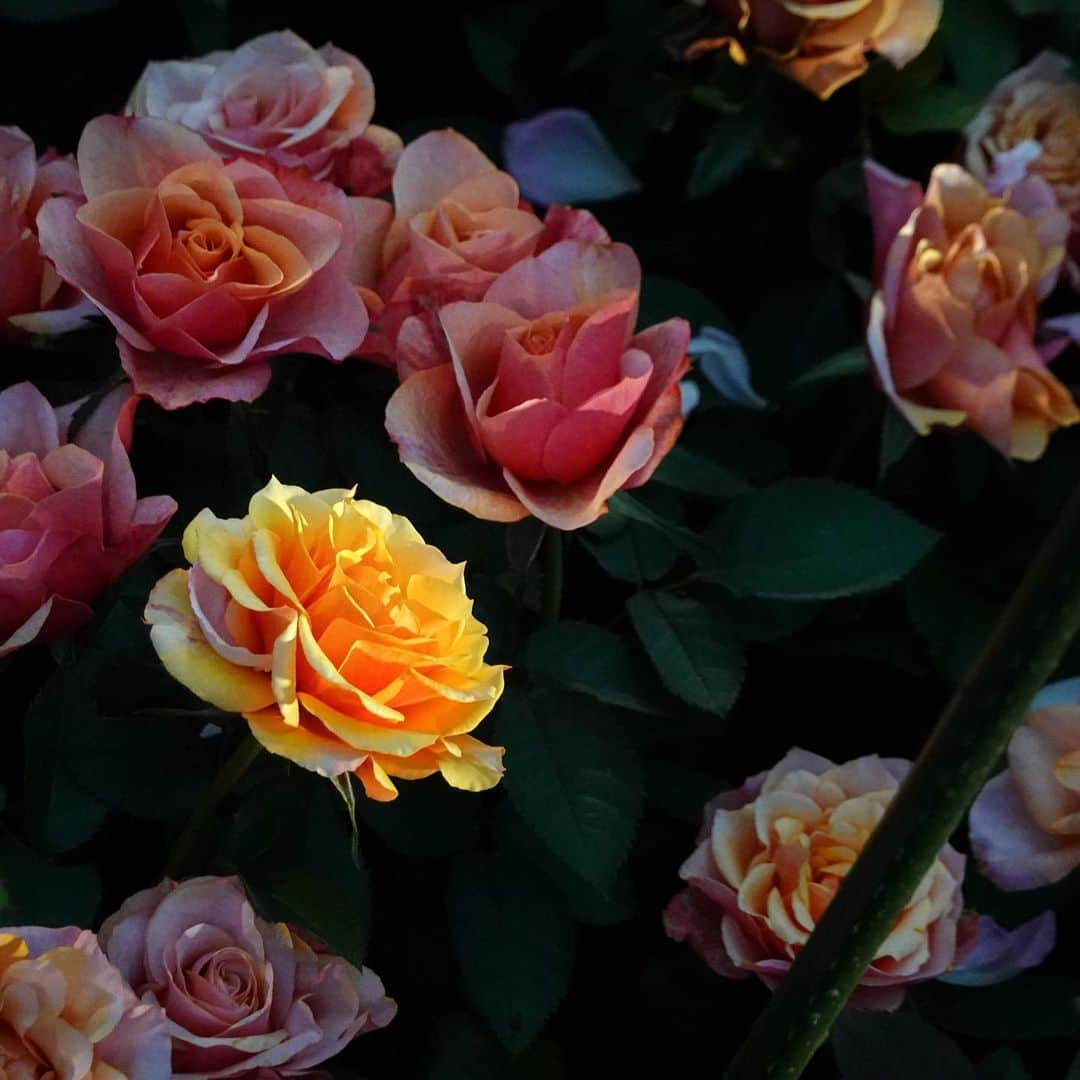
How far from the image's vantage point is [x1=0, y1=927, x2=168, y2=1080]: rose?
384 mm

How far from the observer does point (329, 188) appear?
540 millimetres

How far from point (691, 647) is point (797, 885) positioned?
0.10 meters

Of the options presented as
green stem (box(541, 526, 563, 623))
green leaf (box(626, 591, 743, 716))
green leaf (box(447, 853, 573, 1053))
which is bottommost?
green leaf (box(447, 853, 573, 1053))

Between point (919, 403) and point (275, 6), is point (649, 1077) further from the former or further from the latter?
point (275, 6)

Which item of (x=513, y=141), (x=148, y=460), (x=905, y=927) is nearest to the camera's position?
(x=905, y=927)

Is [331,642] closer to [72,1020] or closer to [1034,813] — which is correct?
[72,1020]

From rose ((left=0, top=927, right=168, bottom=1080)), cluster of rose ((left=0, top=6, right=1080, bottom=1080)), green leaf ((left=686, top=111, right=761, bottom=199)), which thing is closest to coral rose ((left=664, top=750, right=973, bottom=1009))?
cluster of rose ((left=0, top=6, right=1080, bottom=1080))

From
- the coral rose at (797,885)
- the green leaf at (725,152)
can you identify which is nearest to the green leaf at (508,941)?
the coral rose at (797,885)

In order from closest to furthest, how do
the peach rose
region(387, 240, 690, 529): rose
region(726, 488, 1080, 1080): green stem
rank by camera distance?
region(726, 488, 1080, 1080): green stem < region(387, 240, 690, 529): rose < the peach rose

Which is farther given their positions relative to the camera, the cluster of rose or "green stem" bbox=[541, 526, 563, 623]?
"green stem" bbox=[541, 526, 563, 623]

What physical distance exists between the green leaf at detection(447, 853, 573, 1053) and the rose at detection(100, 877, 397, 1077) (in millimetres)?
82

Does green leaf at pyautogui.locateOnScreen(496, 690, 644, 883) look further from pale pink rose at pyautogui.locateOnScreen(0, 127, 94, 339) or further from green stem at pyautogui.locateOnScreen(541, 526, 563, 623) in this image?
pale pink rose at pyautogui.locateOnScreen(0, 127, 94, 339)

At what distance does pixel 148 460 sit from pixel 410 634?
10.4 inches

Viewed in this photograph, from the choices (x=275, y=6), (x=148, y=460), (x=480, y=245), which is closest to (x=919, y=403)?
(x=480, y=245)
